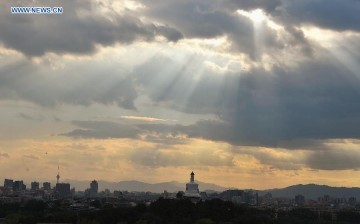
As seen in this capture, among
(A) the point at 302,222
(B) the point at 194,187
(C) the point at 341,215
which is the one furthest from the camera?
(C) the point at 341,215

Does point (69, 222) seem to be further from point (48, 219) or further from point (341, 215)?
point (341, 215)

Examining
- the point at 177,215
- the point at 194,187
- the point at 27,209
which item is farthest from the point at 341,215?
the point at 177,215

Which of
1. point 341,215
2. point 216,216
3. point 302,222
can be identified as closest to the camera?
point 216,216

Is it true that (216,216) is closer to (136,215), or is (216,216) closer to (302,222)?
(136,215)

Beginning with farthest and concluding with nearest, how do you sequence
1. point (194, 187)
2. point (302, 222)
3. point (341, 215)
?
point (341, 215), point (302, 222), point (194, 187)

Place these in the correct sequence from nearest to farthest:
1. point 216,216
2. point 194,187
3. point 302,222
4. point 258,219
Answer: point 258,219
point 216,216
point 194,187
point 302,222

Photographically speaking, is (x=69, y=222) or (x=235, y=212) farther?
(x=235, y=212)

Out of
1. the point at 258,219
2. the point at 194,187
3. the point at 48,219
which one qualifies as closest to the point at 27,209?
the point at 194,187

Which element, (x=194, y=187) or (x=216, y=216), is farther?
(x=194, y=187)
